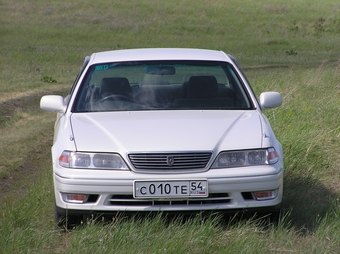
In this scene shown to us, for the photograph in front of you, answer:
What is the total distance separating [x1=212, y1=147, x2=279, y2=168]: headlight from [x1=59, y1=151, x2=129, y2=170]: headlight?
2.05ft

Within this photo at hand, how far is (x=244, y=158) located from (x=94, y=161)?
3.25 feet

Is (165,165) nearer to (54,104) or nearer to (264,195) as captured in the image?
(264,195)

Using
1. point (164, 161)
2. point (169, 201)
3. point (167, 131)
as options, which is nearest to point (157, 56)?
point (167, 131)

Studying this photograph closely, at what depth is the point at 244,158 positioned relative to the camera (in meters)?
4.54

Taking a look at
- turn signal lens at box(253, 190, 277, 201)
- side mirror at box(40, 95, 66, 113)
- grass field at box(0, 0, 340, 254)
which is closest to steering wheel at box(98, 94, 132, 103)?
side mirror at box(40, 95, 66, 113)

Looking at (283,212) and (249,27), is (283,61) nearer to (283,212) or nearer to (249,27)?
(249,27)

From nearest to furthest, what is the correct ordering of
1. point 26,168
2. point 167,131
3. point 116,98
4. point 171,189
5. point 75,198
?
point 171,189 < point 75,198 < point 167,131 < point 116,98 < point 26,168

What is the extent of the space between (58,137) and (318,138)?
330 cm

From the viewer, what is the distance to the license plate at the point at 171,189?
4.40 m

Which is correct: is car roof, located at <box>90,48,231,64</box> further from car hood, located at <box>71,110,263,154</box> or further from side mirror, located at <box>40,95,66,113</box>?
car hood, located at <box>71,110,263,154</box>

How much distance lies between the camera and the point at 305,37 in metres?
38.3

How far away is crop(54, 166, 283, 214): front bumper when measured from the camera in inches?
174

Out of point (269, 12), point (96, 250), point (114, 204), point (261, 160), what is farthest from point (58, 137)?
point (269, 12)

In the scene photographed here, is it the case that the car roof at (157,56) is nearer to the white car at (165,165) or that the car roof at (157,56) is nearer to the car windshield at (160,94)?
the car windshield at (160,94)
